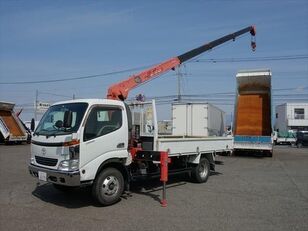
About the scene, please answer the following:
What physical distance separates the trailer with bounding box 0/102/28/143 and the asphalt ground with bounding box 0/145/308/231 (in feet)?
63.5

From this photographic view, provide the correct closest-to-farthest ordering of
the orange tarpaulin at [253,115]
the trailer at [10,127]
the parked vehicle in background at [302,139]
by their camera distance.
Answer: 1. the orange tarpaulin at [253,115]
2. the trailer at [10,127]
3. the parked vehicle in background at [302,139]

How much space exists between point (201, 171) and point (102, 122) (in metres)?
4.46

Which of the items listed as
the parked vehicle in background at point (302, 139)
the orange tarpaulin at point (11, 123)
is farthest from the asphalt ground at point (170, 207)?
the parked vehicle in background at point (302, 139)

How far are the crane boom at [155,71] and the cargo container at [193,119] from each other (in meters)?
3.49

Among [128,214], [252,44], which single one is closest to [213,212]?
[128,214]

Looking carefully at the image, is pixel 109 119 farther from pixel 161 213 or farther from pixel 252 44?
pixel 252 44

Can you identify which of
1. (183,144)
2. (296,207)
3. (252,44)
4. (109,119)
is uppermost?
(252,44)

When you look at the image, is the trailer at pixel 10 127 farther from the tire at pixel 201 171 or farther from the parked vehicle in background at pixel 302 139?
the parked vehicle in background at pixel 302 139

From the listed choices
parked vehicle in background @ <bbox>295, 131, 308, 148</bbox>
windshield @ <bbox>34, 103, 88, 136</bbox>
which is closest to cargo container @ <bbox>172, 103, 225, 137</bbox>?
windshield @ <bbox>34, 103, 88, 136</bbox>

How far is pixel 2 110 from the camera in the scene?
31000mm

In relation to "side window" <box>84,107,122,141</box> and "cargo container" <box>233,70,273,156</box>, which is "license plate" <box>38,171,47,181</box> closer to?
"side window" <box>84,107,122,141</box>

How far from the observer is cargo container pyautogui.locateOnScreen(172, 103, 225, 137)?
18062 mm

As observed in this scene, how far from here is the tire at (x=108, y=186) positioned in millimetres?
8109

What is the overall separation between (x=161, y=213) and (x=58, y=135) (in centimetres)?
272
